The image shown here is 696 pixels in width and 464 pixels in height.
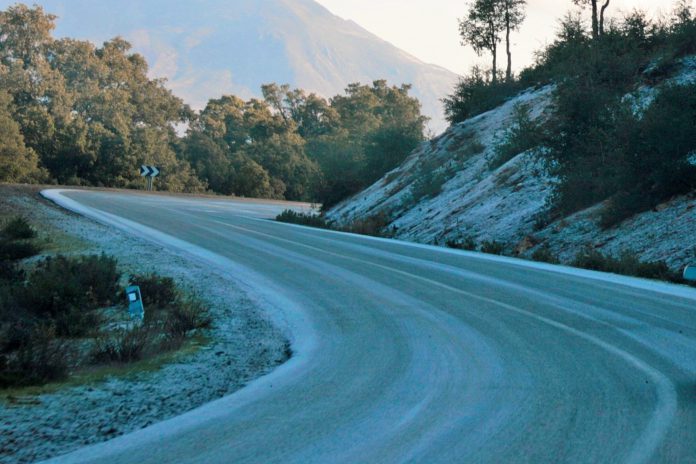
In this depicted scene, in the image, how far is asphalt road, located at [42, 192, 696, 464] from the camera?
5102mm

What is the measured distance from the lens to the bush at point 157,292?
1251 centimetres

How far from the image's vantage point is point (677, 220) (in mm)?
17984

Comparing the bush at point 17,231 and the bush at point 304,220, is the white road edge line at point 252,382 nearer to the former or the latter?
the bush at point 17,231

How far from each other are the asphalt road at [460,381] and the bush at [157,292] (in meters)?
1.34

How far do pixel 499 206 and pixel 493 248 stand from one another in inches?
165

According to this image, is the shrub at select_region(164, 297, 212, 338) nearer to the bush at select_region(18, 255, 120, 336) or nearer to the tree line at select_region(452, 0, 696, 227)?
the bush at select_region(18, 255, 120, 336)

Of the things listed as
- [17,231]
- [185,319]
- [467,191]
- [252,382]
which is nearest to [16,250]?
[17,231]

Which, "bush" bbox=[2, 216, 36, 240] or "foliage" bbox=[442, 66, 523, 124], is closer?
"bush" bbox=[2, 216, 36, 240]

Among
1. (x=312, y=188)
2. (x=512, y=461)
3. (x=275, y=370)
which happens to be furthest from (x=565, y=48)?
(x=512, y=461)

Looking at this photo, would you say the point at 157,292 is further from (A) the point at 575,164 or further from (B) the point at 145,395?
(A) the point at 575,164

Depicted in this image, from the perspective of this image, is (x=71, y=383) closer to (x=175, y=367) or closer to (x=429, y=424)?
(x=175, y=367)

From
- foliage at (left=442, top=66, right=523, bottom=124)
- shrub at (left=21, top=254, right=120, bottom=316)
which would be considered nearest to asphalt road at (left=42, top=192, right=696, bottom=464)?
shrub at (left=21, top=254, right=120, bottom=316)

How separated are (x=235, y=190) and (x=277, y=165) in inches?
308

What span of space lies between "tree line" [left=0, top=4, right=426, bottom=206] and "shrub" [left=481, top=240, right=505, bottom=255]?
73.3ft
